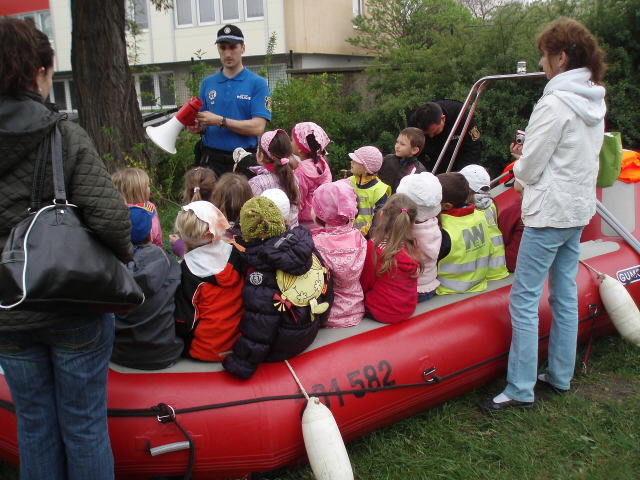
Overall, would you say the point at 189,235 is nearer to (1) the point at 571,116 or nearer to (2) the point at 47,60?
(2) the point at 47,60

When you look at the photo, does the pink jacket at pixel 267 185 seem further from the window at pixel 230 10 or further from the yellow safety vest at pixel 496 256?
the window at pixel 230 10

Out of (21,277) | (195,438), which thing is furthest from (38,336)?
(195,438)

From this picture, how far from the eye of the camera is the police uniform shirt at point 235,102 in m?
4.28

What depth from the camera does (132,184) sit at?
3.52 m

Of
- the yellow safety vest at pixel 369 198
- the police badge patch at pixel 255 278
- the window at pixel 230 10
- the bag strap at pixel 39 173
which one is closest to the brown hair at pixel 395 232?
the police badge patch at pixel 255 278

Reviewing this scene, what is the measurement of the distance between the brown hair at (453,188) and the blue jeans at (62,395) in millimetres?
2138

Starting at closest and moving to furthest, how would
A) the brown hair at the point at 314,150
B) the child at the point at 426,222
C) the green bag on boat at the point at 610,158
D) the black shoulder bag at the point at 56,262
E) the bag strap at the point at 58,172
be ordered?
the black shoulder bag at the point at 56,262 → the bag strap at the point at 58,172 → the child at the point at 426,222 → the green bag on boat at the point at 610,158 → the brown hair at the point at 314,150

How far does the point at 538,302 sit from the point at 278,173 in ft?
5.89

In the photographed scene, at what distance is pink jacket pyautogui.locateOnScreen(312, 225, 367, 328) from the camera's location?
2988 mm

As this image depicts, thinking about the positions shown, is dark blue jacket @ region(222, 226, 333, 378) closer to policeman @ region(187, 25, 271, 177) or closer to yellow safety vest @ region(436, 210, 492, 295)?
yellow safety vest @ region(436, 210, 492, 295)

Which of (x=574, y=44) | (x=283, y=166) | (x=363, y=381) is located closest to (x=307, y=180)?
(x=283, y=166)

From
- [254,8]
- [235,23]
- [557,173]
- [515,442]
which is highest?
[254,8]

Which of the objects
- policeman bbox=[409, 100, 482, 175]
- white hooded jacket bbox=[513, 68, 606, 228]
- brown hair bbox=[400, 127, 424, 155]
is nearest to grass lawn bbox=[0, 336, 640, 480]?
white hooded jacket bbox=[513, 68, 606, 228]

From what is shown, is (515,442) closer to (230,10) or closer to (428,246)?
(428,246)
